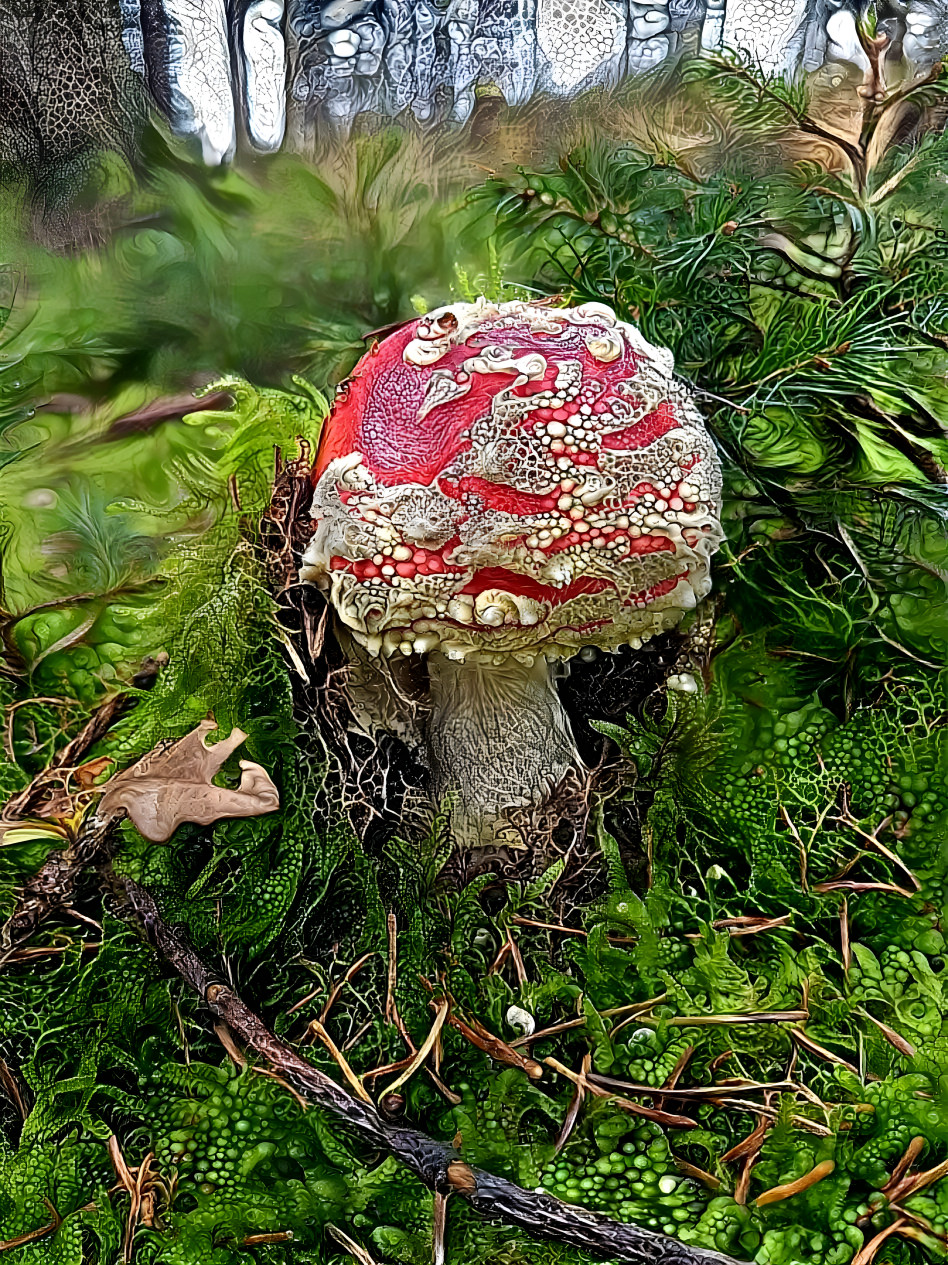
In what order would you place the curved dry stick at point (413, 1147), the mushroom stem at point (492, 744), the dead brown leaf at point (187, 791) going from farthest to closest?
the mushroom stem at point (492, 744) → the dead brown leaf at point (187, 791) → the curved dry stick at point (413, 1147)

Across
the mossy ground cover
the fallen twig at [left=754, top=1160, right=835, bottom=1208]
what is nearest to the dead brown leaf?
the mossy ground cover

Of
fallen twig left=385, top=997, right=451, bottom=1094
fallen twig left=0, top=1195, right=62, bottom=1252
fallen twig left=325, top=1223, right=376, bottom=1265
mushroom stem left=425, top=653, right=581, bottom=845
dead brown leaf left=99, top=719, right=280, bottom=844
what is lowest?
fallen twig left=0, top=1195, right=62, bottom=1252

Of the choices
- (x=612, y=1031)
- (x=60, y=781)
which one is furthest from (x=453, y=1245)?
(x=60, y=781)

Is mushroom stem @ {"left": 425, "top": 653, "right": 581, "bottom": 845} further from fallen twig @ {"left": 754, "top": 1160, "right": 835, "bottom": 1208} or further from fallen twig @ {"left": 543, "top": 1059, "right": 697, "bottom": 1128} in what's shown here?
fallen twig @ {"left": 754, "top": 1160, "right": 835, "bottom": 1208}

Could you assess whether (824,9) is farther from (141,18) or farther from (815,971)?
(815,971)

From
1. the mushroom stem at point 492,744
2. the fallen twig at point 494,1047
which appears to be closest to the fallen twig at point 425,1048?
the fallen twig at point 494,1047

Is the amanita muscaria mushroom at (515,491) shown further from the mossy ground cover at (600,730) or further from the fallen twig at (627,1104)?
the fallen twig at (627,1104)
